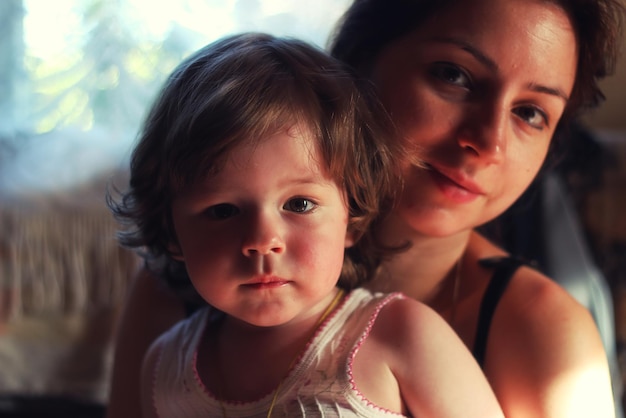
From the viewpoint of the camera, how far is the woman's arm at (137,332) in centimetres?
108

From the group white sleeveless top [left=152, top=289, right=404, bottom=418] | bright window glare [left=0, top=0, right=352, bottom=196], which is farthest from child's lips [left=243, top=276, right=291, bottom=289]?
bright window glare [left=0, top=0, right=352, bottom=196]

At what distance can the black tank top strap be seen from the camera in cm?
97

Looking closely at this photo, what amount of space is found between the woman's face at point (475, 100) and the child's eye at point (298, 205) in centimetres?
19

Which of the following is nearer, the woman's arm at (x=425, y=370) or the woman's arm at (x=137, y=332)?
the woman's arm at (x=425, y=370)

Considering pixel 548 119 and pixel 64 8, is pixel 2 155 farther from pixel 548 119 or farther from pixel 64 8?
pixel 548 119

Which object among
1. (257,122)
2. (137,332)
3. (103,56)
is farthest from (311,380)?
(103,56)

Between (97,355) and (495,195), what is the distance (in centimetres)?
159

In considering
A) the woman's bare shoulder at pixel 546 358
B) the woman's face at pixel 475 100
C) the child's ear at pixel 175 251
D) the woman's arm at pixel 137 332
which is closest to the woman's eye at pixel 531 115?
the woman's face at pixel 475 100

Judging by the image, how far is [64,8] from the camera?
237 cm

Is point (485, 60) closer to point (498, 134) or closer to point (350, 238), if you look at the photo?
point (498, 134)

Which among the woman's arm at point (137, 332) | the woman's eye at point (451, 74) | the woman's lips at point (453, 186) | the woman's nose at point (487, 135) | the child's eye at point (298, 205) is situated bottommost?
the woman's arm at point (137, 332)

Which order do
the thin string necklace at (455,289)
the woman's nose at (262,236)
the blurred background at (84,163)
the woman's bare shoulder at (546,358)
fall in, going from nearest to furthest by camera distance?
the woman's nose at (262,236) → the woman's bare shoulder at (546,358) → the thin string necklace at (455,289) → the blurred background at (84,163)

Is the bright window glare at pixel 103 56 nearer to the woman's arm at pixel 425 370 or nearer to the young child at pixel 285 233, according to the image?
the young child at pixel 285 233

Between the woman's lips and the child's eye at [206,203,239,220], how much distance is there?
0.28m
